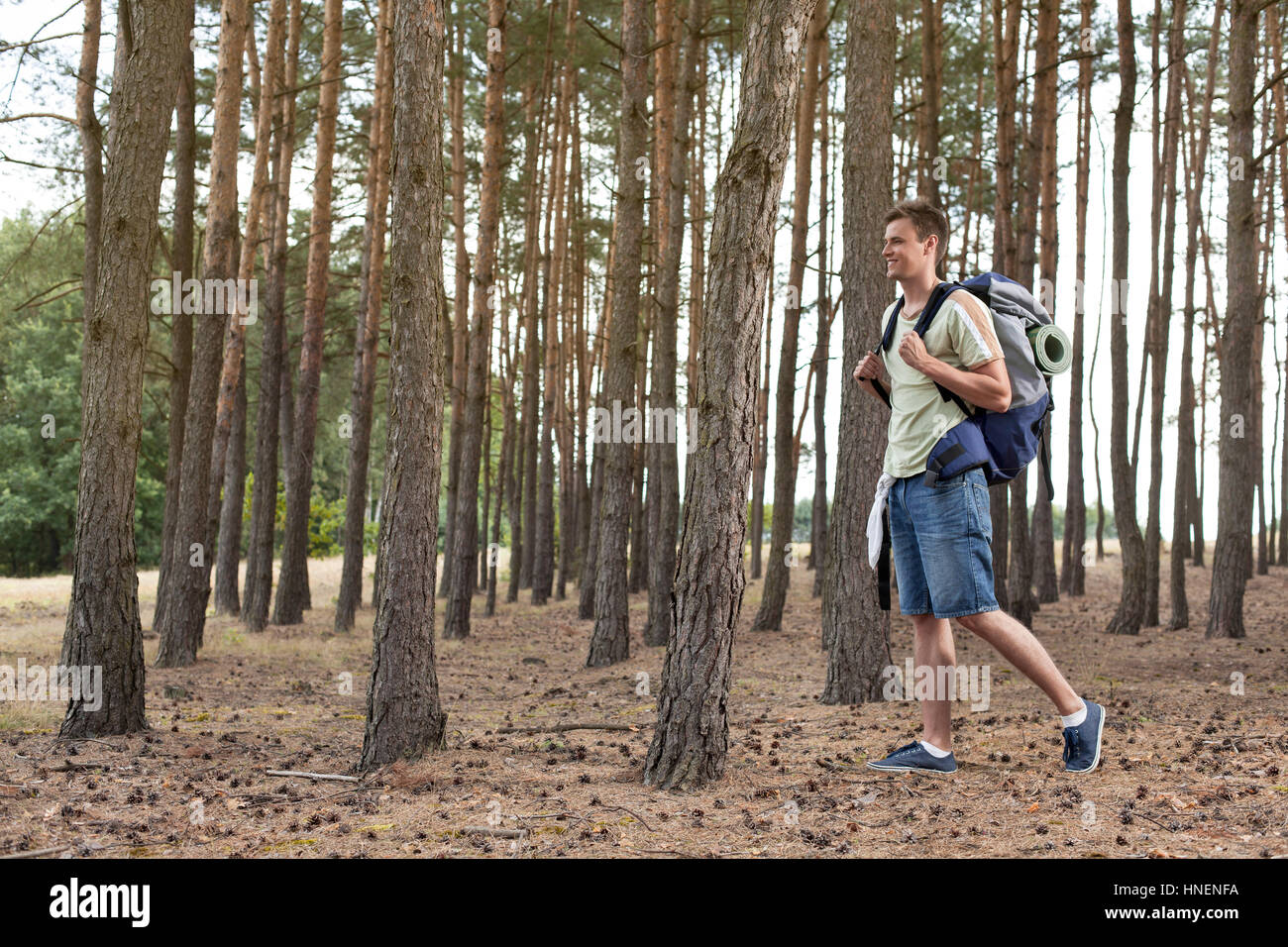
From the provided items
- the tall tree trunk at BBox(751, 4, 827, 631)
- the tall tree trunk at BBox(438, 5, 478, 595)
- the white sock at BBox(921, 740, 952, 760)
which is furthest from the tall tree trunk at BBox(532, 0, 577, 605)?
the white sock at BBox(921, 740, 952, 760)

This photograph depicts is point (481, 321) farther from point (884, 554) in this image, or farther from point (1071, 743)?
point (1071, 743)

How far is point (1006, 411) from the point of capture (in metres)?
4.00

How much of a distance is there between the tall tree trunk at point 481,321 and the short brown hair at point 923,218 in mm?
9188

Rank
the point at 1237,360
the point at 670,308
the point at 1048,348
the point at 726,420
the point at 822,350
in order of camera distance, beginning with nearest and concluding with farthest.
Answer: the point at 1048,348 < the point at 726,420 < the point at 1237,360 < the point at 670,308 < the point at 822,350

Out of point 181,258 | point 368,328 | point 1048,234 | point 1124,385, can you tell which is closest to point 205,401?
point 181,258

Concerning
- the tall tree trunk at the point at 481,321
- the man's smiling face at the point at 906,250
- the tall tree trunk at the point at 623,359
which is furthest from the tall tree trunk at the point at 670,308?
the man's smiling face at the point at 906,250

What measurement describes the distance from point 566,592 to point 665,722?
1907 centimetres

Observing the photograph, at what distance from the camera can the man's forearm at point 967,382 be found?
3873mm

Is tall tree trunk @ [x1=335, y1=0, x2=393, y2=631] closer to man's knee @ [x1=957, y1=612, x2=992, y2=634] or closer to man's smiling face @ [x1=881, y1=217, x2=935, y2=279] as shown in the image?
man's smiling face @ [x1=881, y1=217, x2=935, y2=279]

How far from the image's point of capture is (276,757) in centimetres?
550

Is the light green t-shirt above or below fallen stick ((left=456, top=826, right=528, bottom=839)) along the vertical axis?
above

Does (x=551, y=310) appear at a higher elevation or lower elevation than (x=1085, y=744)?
higher

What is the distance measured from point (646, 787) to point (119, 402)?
4.00 m

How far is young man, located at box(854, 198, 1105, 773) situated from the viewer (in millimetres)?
3904
